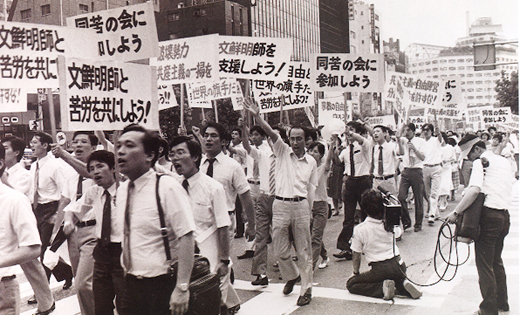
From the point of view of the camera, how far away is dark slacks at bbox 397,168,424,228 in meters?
9.40

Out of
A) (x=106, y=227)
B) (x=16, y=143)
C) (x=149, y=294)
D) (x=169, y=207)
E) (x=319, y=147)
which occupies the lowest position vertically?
(x=149, y=294)

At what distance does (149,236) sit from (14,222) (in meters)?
1.14

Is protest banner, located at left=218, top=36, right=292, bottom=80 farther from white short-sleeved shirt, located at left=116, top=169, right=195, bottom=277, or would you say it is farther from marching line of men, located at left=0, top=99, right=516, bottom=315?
white short-sleeved shirt, located at left=116, top=169, right=195, bottom=277

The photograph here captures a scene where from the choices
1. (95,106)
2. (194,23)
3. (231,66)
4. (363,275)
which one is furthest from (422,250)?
(194,23)

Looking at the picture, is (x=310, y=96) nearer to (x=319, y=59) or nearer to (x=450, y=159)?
(x=319, y=59)

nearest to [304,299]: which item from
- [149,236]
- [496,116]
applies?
[149,236]

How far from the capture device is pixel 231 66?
888 cm

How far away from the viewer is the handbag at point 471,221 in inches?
190

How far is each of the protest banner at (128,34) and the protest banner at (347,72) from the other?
14.1 ft

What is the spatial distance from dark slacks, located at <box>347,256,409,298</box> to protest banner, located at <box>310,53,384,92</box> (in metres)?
3.99

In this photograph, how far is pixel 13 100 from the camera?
22.1 ft

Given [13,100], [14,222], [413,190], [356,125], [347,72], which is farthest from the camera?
[413,190]

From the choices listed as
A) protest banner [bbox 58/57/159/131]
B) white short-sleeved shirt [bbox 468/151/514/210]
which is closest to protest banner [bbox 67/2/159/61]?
protest banner [bbox 58/57/159/131]

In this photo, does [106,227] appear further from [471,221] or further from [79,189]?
[471,221]
